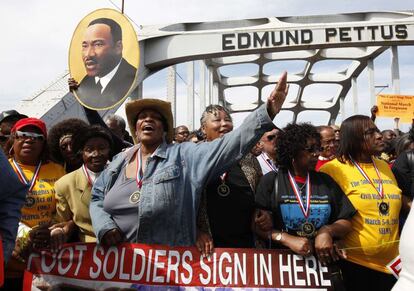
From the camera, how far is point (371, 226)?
296 centimetres

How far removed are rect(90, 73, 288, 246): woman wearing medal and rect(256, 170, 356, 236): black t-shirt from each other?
49 cm

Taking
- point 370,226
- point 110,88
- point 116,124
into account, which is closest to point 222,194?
point 370,226

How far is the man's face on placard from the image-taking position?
445 cm

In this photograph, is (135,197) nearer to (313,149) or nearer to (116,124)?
(313,149)

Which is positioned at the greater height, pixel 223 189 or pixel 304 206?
pixel 223 189

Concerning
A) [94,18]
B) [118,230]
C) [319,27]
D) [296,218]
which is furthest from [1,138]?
[319,27]

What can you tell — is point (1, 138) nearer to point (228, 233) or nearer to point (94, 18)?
point (94, 18)

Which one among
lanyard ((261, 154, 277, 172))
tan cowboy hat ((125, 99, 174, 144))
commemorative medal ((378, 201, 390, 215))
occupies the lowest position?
commemorative medal ((378, 201, 390, 215))

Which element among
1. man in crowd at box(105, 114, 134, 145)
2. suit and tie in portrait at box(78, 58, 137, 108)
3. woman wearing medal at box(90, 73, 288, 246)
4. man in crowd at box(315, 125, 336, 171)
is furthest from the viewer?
man in crowd at box(105, 114, 134, 145)

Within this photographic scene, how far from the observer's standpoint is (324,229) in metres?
2.73

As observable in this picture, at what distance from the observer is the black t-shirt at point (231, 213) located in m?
2.86

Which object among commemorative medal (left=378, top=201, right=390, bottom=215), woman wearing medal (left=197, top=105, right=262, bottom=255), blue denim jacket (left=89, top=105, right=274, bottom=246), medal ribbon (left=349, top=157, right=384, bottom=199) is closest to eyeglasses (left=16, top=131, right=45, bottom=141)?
blue denim jacket (left=89, top=105, right=274, bottom=246)

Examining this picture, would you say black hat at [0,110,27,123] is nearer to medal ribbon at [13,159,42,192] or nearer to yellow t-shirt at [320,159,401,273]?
medal ribbon at [13,159,42,192]

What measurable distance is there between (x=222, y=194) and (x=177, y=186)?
399 millimetres
